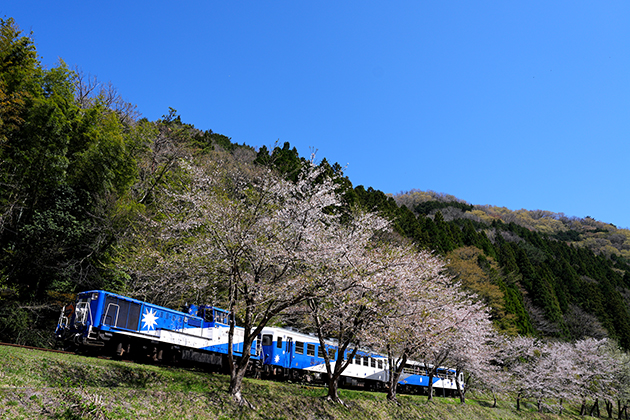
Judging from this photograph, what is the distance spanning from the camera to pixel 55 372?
897 centimetres

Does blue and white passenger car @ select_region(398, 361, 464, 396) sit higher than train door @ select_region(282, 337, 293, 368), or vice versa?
train door @ select_region(282, 337, 293, 368)

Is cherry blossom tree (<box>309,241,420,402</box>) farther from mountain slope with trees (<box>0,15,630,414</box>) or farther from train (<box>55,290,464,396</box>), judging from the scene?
train (<box>55,290,464,396</box>)

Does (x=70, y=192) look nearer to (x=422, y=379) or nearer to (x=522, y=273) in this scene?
(x=422, y=379)

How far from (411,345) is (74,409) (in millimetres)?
12508

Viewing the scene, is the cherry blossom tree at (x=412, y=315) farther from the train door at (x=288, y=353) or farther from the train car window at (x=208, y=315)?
the train car window at (x=208, y=315)

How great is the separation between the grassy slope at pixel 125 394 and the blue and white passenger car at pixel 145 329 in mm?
1517

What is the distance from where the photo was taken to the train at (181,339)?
1258 centimetres

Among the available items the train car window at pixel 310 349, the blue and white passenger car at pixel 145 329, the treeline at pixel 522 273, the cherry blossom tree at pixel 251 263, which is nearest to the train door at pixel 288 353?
the train car window at pixel 310 349

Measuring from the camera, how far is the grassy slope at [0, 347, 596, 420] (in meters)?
7.47

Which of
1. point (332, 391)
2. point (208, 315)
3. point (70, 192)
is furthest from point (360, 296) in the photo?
point (70, 192)

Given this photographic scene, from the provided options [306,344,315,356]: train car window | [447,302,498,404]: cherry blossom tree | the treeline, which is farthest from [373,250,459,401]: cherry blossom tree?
the treeline

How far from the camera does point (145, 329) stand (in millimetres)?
13648

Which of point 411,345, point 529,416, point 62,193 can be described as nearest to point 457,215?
point 529,416

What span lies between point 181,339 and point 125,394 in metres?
5.92
